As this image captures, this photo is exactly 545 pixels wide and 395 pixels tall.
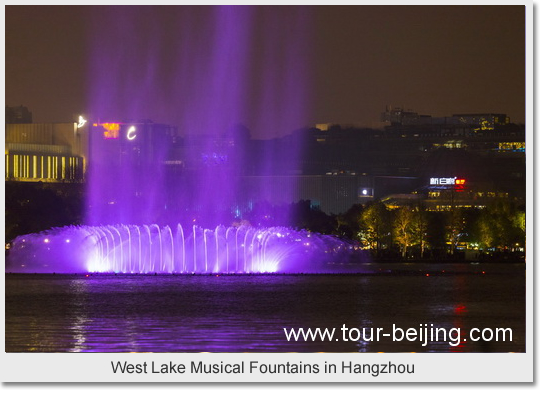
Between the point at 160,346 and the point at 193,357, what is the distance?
4.38 metres

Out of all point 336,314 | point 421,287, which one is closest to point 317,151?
point 421,287

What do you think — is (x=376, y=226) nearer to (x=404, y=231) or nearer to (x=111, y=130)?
(x=404, y=231)

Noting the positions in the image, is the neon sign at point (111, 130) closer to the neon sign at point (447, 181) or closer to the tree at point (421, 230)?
the neon sign at point (447, 181)

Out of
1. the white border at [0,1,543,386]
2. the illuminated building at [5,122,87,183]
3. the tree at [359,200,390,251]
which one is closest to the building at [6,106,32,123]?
the illuminated building at [5,122,87,183]

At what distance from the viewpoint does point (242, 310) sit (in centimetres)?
3147

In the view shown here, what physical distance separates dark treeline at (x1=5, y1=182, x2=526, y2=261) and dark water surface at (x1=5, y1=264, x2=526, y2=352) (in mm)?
29465

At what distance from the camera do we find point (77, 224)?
263 ft

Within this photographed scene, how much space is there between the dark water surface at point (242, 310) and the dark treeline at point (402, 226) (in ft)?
96.7

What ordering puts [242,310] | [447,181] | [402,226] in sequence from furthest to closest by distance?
[447,181] < [402,226] < [242,310]

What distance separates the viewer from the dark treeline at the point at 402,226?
78625 millimetres

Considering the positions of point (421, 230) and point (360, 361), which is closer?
point (360, 361)

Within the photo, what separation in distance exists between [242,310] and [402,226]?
55.1m

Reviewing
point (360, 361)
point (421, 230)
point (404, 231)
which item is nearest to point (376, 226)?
point (404, 231)

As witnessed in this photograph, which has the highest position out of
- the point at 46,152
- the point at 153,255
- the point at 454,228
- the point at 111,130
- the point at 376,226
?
the point at 111,130
